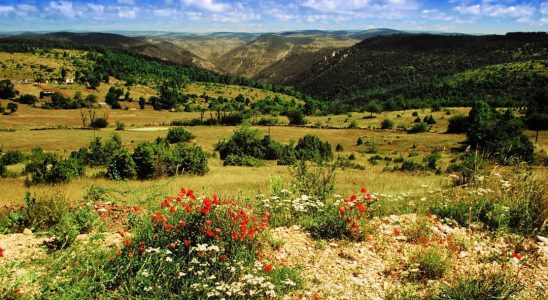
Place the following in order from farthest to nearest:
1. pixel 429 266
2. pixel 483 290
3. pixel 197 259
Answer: pixel 429 266 < pixel 197 259 < pixel 483 290

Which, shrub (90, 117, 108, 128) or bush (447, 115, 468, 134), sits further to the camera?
shrub (90, 117, 108, 128)

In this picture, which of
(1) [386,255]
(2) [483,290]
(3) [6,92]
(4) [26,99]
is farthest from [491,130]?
(3) [6,92]

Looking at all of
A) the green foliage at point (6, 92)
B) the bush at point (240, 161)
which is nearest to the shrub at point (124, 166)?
the bush at point (240, 161)

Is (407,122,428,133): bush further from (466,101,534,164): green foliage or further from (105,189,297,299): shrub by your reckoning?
(105,189,297,299): shrub

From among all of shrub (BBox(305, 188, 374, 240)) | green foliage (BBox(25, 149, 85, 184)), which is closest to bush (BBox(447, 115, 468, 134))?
green foliage (BBox(25, 149, 85, 184))

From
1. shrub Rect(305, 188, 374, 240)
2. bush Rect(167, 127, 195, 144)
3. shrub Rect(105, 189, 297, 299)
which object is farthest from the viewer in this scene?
bush Rect(167, 127, 195, 144)

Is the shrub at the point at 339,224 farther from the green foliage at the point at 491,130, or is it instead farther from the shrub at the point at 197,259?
the green foliage at the point at 491,130

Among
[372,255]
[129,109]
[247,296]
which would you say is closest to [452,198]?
[372,255]

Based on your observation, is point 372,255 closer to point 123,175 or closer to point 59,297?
point 59,297

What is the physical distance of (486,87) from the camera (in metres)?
121

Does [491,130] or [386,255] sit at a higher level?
[386,255]

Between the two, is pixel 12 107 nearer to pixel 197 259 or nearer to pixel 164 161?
pixel 164 161

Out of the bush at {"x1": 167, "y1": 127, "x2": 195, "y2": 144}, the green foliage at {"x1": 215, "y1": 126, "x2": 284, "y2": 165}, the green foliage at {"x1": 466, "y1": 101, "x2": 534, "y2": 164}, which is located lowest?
the bush at {"x1": 167, "y1": 127, "x2": 195, "y2": 144}

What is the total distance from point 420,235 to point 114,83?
171m
